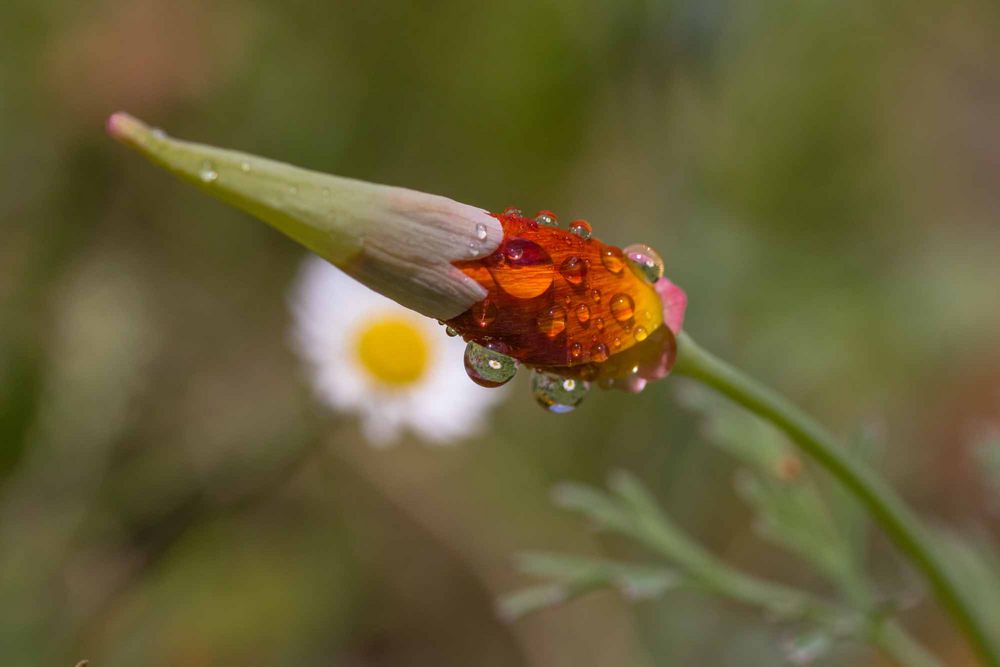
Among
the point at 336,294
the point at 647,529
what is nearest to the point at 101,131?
the point at 336,294

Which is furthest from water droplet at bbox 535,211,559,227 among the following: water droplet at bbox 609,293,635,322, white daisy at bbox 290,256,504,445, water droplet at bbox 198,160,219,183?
white daisy at bbox 290,256,504,445

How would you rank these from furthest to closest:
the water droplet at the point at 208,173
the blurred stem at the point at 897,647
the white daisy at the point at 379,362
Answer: the white daisy at the point at 379,362 → the blurred stem at the point at 897,647 → the water droplet at the point at 208,173

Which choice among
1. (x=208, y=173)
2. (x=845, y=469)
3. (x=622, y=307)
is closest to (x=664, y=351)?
(x=622, y=307)

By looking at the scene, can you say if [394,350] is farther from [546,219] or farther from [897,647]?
[546,219]

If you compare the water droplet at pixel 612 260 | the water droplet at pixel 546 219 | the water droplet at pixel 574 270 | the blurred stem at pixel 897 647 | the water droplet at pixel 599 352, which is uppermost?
the water droplet at pixel 546 219

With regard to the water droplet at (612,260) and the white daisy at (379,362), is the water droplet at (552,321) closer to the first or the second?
the water droplet at (612,260)

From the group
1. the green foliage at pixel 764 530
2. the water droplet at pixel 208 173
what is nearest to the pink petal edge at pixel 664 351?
the water droplet at pixel 208 173
